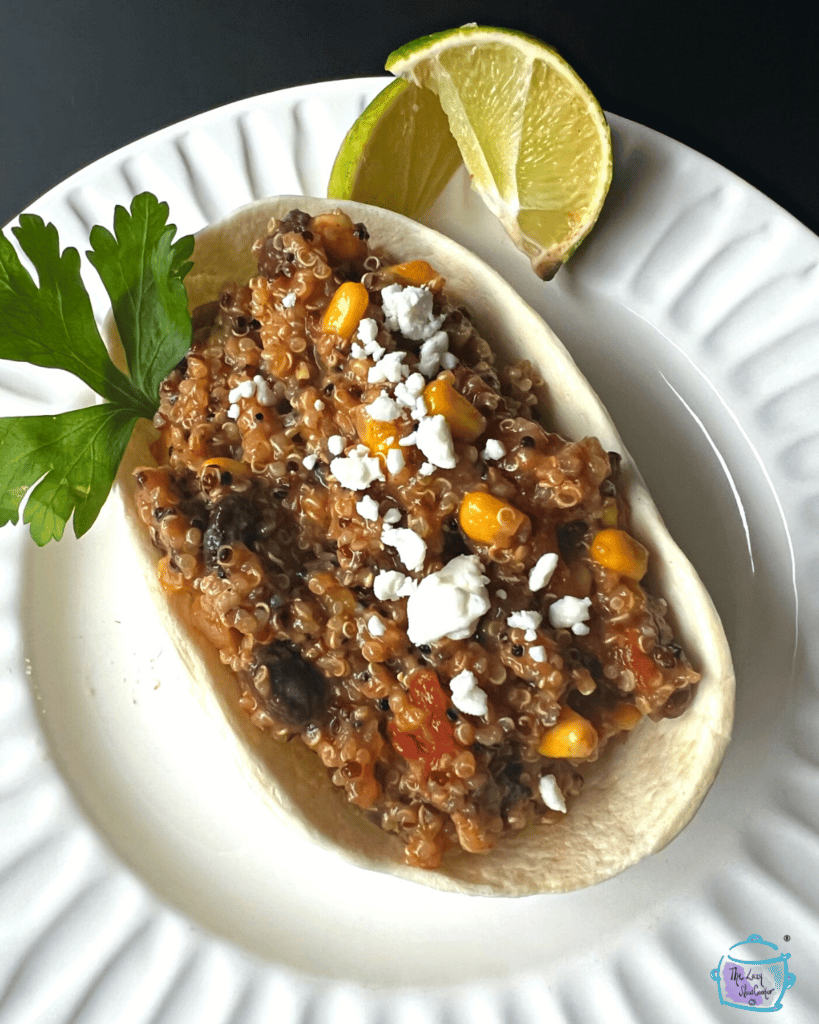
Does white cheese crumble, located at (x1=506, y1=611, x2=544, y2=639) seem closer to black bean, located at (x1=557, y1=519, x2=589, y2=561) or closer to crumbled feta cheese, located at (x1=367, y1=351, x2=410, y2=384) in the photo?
black bean, located at (x1=557, y1=519, x2=589, y2=561)

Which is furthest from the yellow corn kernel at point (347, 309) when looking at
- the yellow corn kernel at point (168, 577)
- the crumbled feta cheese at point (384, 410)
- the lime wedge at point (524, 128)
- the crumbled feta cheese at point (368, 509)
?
the lime wedge at point (524, 128)

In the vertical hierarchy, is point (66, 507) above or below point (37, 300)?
below

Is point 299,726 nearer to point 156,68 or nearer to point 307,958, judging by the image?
point 307,958

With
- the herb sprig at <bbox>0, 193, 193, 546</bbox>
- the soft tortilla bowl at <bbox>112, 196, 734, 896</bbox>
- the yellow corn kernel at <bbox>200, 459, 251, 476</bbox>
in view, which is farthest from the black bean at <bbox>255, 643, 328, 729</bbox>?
the herb sprig at <bbox>0, 193, 193, 546</bbox>

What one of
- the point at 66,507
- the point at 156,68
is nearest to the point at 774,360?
the point at 66,507

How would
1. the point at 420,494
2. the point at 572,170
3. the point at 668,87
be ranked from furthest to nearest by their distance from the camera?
the point at 668,87
the point at 572,170
the point at 420,494
